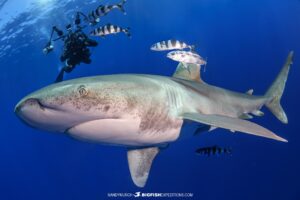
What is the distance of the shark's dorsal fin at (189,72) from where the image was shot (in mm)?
5336

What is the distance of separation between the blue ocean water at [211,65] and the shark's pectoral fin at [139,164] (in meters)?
19.7

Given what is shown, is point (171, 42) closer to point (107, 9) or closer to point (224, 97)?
point (107, 9)

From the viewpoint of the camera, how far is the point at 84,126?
2.86 metres

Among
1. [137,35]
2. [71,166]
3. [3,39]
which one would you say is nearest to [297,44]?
[137,35]

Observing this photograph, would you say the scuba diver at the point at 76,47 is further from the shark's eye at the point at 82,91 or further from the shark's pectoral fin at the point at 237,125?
the shark's eye at the point at 82,91

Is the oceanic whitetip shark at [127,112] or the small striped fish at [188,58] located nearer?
the oceanic whitetip shark at [127,112]

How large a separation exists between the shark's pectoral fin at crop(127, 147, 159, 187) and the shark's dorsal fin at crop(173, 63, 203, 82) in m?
1.52

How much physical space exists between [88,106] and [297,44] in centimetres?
2993

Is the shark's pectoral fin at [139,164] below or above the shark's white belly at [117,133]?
below

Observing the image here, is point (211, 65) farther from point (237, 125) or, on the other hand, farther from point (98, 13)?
point (237, 125)

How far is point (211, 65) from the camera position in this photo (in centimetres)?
3028

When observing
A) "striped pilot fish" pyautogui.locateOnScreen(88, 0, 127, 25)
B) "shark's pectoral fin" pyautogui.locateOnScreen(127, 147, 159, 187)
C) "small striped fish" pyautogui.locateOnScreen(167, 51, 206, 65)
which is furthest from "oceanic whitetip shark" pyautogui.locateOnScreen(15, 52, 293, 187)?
"striped pilot fish" pyautogui.locateOnScreen(88, 0, 127, 25)

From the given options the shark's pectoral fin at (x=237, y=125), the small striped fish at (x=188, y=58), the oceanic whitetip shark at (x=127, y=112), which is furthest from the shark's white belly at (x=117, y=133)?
the small striped fish at (x=188, y=58)

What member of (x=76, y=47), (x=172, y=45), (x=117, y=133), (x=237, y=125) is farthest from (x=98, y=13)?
(x=237, y=125)
